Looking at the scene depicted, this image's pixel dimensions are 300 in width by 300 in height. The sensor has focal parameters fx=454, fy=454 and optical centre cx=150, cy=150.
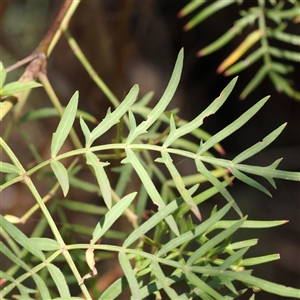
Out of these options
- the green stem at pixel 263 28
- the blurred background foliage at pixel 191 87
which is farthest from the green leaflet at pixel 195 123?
the blurred background foliage at pixel 191 87

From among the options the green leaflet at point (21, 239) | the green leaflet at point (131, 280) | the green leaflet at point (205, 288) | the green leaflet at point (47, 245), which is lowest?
the green leaflet at point (205, 288)

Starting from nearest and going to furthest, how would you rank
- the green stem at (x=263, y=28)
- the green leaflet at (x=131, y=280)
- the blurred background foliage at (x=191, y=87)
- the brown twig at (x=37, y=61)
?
the green leaflet at (x=131, y=280) < the brown twig at (x=37, y=61) < the green stem at (x=263, y=28) < the blurred background foliage at (x=191, y=87)

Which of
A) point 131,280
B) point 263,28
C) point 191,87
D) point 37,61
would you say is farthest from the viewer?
point 191,87

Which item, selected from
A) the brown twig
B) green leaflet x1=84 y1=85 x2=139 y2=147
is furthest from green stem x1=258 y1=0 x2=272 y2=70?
green leaflet x1=84 y1=85 x2=139 y2=147

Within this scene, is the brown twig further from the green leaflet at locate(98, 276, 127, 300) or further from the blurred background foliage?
the blurred background foliage

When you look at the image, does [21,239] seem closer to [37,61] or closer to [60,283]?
[60,283]

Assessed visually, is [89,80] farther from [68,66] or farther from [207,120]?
[207,120]

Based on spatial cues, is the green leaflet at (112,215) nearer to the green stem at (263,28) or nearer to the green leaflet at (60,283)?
the green leaflet at (60,283)

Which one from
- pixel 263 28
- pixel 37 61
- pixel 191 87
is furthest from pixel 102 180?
pixel 191 87

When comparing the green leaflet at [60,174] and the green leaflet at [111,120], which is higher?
the green leaflet at [111,120]

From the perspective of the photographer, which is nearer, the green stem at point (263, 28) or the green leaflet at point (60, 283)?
the green leaflet at point (60, 283)
